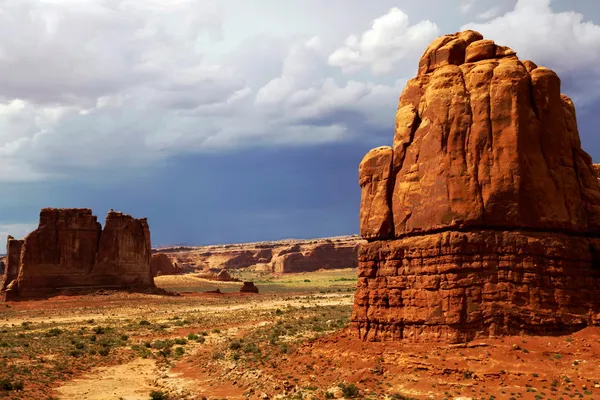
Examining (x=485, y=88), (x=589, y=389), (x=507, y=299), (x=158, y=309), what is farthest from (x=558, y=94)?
(x=158, y=309)

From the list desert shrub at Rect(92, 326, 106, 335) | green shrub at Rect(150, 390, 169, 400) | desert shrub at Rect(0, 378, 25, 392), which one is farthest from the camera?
desert shrub at Rect(92, 326, 106, 335)

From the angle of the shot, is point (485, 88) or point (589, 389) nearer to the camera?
point (589, 389)

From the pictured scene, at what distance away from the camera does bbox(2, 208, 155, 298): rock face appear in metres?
64.3

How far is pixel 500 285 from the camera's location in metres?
19.3

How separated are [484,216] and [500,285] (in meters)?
2.51

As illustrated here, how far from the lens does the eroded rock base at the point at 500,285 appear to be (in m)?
19.2

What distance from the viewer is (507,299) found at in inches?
755

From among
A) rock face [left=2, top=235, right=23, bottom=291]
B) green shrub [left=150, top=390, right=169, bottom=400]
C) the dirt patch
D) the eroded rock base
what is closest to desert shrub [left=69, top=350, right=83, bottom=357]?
the dirt patch

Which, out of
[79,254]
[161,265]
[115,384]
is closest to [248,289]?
[79,254]

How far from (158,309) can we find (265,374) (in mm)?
37963

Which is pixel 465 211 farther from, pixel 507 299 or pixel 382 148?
pixel 382 148

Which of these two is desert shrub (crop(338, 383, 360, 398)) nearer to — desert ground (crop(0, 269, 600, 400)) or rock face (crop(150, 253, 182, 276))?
desert ground (crop(0, 269, 600, 400))

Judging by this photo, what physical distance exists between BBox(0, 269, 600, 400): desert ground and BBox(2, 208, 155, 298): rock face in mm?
19773

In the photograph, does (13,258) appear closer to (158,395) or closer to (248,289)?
(248,289)
